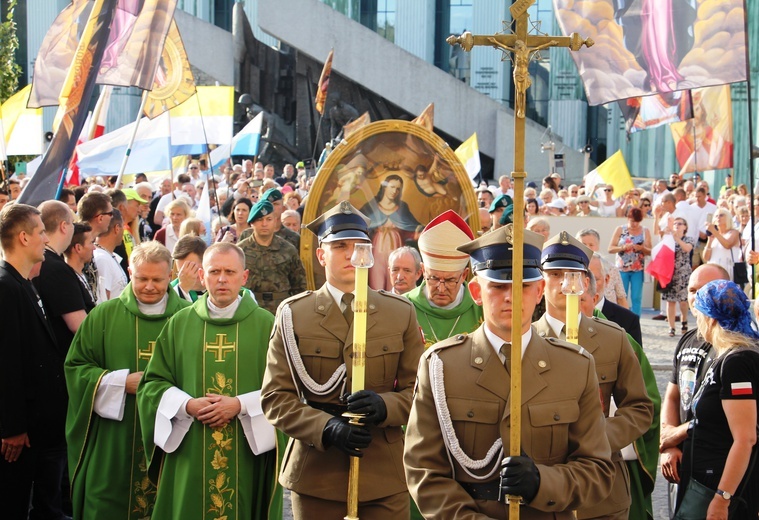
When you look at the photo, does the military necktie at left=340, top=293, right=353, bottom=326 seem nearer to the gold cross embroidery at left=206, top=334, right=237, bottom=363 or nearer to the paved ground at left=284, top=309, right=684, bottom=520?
the gold cross embroidery at left=206, top=334, right=237, bottom=363

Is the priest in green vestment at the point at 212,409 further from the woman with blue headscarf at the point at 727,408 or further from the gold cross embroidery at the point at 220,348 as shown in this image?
the woman with blue headscarf at the point at 727,408

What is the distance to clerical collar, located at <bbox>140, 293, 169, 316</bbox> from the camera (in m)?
5.92

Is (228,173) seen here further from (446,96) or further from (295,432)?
(295,432)

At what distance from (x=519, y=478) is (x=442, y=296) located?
9.42ft

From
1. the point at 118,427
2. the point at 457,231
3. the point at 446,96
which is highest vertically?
the point at 446,96

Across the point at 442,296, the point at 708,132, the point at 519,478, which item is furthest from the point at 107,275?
the point at 708,132

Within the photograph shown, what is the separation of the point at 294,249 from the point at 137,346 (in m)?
3.15

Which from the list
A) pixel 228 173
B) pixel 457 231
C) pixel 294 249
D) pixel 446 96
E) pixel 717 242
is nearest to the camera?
pixel 457 231

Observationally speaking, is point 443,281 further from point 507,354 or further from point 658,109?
point 658,109

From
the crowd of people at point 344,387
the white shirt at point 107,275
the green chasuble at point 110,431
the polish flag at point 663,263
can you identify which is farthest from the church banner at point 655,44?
the green chasuble at point 110,431

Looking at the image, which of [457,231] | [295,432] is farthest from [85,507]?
[457,231]

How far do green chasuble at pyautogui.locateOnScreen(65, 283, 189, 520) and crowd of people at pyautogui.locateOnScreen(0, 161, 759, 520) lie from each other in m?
0.01

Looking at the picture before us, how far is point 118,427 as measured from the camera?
5.91m

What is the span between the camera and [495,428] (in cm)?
358
